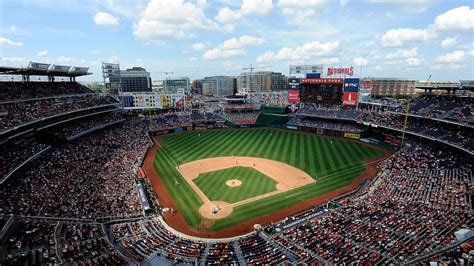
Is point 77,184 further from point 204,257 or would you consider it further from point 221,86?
point 221,86

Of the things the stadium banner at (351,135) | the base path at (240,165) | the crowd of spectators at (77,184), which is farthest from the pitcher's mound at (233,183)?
the stadium banner at (351,135)

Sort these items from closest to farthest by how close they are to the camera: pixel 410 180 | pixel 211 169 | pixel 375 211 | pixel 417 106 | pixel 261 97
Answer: pixel 375 211 < pixel 410 180 < pixel 211 169 < pixel 417 106 < pixel 261 97

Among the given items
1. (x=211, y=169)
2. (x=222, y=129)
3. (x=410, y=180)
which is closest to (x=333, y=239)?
(x=410, y=180)

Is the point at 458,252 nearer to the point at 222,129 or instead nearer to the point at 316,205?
the point at 316,205

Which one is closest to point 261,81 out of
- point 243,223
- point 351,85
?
point 351,85

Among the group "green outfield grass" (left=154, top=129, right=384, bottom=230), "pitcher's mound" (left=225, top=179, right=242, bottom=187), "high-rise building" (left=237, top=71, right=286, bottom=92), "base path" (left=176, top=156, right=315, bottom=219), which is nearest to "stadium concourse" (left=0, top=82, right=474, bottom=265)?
"green outfield grass" (left=154, top=129, right=384, bottom=230)

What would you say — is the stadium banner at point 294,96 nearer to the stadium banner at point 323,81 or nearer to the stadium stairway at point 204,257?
the stadium banner at point 323,81
